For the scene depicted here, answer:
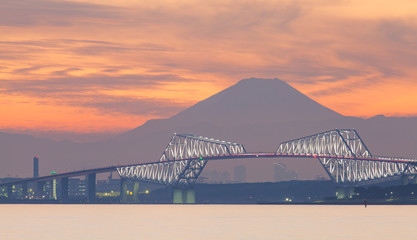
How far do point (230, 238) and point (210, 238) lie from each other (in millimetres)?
1720

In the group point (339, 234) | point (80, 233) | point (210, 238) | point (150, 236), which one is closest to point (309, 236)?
point (339, 234)

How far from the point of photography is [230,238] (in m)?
66.1

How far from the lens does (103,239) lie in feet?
217

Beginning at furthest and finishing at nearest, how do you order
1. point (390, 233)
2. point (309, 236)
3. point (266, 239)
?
point (390, 233), point (309, 236), point (266, 239)

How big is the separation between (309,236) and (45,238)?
70.8ft

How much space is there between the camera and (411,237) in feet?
220

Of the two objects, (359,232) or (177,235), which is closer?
(177,235)

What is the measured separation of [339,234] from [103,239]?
2039 cm

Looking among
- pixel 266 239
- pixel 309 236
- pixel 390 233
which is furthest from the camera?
pixel 390 233

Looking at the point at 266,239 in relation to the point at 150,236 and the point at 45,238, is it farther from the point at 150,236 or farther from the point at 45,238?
the point at 45,238

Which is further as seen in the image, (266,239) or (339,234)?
(339,234)

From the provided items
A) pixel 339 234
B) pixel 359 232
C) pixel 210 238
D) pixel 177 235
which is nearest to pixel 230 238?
pixel 210 238

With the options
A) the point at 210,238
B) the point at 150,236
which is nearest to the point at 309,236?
the point at 210,238

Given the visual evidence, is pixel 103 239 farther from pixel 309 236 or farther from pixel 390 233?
pixel 390 233
